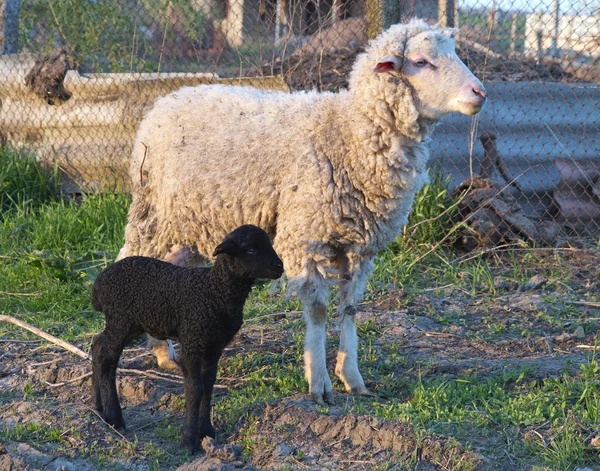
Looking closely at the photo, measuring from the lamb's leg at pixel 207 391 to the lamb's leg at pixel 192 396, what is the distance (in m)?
0.02

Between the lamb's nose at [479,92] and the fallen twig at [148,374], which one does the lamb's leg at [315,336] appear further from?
the lamb's nose at [479,92]

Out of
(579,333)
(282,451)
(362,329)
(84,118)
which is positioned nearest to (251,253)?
(282,451)

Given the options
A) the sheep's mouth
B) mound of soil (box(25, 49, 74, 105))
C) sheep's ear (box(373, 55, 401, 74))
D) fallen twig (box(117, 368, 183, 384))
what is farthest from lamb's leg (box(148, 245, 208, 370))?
mound of soil (box(25, 49, 74, 105))

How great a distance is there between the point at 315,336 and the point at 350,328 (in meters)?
0.23

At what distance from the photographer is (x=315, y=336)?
12.7 ft

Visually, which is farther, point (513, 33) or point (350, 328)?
point (513, 33)

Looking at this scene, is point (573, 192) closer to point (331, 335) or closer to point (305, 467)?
point (331, 335)

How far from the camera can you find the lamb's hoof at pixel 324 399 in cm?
376

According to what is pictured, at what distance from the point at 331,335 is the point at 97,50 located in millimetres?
4648

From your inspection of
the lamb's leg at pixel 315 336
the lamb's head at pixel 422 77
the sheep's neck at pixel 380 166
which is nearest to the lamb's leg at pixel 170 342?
the lamb's leg at pixel 315 336

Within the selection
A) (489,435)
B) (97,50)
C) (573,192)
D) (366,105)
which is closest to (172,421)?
(489,435)

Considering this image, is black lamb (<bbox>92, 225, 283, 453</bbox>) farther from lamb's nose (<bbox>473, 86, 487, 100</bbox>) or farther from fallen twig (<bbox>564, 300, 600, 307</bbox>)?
fallen twig (<bbox>564, 300, 600, 307</bbox>)

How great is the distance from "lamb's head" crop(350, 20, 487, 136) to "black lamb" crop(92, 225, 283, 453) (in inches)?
40.8

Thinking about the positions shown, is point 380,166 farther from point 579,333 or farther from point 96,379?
point 579,333
